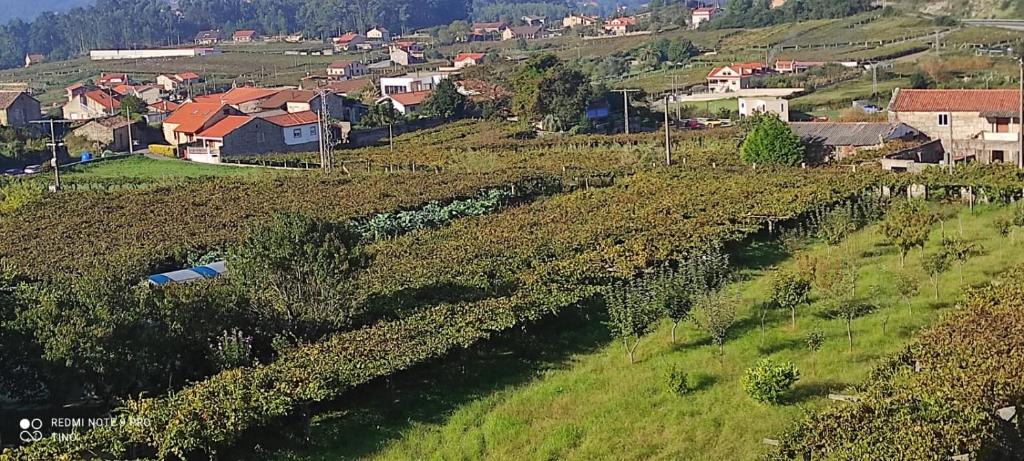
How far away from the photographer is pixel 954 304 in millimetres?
15211

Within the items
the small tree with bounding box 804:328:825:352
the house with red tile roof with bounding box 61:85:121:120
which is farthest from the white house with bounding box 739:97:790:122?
the house with red tile roof with bounding box 61:85:121:120

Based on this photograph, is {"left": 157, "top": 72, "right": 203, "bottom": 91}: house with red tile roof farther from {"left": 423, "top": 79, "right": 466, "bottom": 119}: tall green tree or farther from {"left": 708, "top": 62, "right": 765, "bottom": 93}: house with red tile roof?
{"left": 708, "top": 62, "right": 765, "bottom": 93}: house with red tile roof

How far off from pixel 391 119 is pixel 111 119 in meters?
12.0

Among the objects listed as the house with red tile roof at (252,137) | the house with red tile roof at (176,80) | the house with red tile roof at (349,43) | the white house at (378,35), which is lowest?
the house with red tile roof at (252,137)

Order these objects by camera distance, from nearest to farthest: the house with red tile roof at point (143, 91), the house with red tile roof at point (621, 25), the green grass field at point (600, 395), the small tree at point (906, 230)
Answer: the green grass field at point (600, 395), the small tree at point (906, 230), the house with red tile roof at point (143, 91), the house with red tile roof at point (621, 25)

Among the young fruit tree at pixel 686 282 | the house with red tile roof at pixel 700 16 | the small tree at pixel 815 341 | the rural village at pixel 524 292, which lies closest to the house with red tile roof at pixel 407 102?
the rural village at pixel 524 292

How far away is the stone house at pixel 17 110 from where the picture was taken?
50.2 metres

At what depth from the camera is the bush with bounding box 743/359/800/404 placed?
11.9m

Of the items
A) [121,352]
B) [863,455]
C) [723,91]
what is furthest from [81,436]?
[723,91]

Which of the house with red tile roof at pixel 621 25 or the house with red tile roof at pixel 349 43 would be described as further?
the house with red tile roof at pixel 349 43

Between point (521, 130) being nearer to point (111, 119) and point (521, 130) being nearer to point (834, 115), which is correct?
point (834, 115)

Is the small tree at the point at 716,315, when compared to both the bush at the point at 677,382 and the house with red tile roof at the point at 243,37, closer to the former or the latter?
the bush at the point at 677,382

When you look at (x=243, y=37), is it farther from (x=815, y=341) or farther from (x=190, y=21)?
(x=815, y=341)

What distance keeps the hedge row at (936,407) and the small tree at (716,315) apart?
2.37 m
